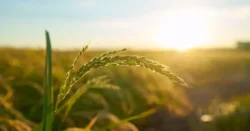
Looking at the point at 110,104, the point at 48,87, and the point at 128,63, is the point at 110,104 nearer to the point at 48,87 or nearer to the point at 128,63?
the point at 48,87

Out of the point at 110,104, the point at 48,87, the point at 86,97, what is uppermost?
the point at 48,87

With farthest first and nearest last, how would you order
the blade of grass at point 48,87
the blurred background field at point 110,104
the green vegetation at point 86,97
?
the blurred background field at point 110,104, the green vegetation at point 86,97, the blade of grass at point 48,87

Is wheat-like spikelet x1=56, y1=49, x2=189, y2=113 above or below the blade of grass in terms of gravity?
above

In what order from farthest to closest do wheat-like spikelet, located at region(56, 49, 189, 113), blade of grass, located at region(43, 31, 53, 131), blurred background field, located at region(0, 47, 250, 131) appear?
blurred background field, located at region(0, 47, 250, 131)
blade of grass, located at region(43, 31, 53, 131)
wheat-like spikelet, located at region(56, 49, 189, 113)

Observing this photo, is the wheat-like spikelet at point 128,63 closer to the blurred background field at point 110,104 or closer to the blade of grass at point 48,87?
the blade of grass at point 48,87

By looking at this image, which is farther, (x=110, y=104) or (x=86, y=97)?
(x=110, y=104)

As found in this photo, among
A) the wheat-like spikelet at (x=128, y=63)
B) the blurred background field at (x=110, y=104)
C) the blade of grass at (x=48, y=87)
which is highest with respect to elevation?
the wheat-like spikelet at (x=128, y=63)

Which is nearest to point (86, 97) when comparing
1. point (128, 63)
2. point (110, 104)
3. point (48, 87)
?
point (110, 104)

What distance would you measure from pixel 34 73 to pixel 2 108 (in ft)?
4.20

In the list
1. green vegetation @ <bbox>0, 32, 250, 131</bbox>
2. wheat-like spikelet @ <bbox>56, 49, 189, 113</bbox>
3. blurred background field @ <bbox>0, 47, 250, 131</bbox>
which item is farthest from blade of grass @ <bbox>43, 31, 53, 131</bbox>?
blurred background field @ <bbox>0, 47, 250, 131</bbox>

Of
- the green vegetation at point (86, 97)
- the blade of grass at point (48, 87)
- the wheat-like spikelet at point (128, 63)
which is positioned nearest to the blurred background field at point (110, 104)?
the green vegetation at point (86, 97)

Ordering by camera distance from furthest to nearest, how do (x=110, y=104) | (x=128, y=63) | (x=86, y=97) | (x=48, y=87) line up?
(x=110, y=104) → (x=86, y=97) → (x=48, y=87) → (x=128, y=63)

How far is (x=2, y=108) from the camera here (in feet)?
8.60

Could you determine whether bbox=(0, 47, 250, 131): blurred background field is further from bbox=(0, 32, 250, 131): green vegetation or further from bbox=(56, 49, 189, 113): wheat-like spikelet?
bbox=(56, 49, 189, 113): wheat-like spikelet
